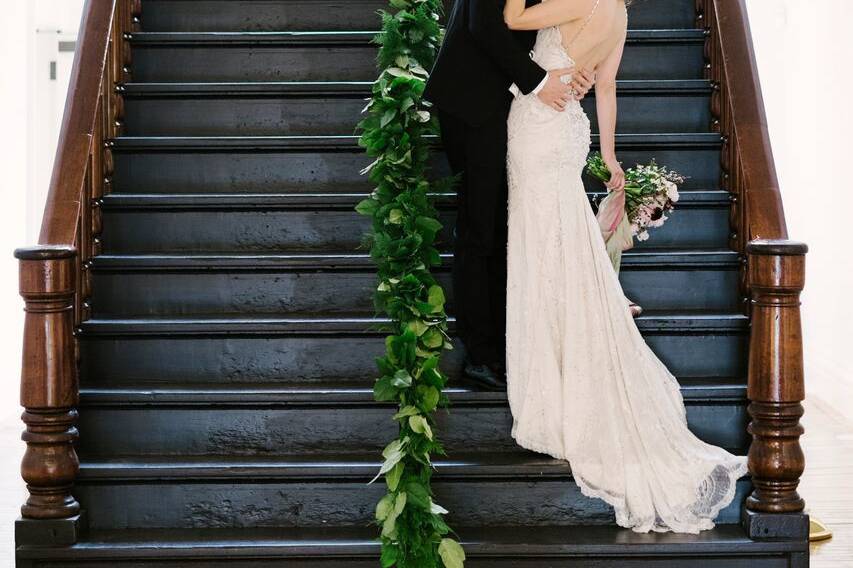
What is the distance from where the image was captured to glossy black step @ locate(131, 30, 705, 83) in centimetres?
478

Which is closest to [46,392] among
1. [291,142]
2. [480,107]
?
[291,142]

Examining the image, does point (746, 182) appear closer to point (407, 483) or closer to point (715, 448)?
point (715, 448)

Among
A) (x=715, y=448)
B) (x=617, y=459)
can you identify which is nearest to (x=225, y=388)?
(x=617, y=459)

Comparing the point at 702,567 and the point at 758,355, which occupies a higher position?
the point at 758,355

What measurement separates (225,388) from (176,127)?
1301 mm

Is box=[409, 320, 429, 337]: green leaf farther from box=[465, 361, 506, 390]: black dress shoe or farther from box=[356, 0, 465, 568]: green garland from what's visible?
box=[465, 361, 506, 390]: black dress shoe

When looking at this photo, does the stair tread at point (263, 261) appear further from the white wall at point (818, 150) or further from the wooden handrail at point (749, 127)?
the white wall at point (818, 150)

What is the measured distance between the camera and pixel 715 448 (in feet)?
11.9

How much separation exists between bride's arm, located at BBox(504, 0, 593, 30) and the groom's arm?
4cm

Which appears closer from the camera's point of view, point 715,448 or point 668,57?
point 715,448

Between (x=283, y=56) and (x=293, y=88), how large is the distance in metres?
0.25

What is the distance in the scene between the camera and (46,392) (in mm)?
3418

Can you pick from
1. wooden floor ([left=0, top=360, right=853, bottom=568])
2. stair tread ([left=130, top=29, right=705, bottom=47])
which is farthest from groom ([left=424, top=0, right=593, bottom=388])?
wooden floor ([left=0, top=360, right=853, bottom=568])

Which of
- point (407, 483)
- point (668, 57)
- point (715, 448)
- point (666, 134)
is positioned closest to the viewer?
point (407, 483)
